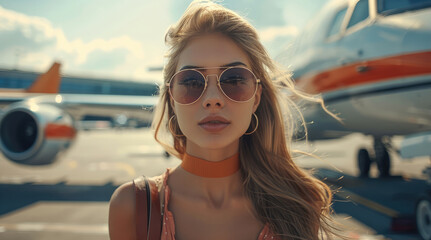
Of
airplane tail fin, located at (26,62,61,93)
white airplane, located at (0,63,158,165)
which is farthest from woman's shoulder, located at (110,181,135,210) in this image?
airplane tail fin, located at (26,62,61,93)

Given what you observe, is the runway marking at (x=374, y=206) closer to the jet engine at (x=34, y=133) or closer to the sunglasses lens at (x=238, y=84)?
the sunglasses lens at (x=238, y=84)

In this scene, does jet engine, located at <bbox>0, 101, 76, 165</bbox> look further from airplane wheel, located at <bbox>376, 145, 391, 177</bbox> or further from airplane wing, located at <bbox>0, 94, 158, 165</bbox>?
airplane wheel, located at <bbox>376, 145, 391, 177</bbox>

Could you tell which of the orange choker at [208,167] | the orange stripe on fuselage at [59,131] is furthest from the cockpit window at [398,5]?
the orange stripe on fuselage at [59,131]

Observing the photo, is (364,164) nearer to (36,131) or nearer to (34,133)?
(36,131)

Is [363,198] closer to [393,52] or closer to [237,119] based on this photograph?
[393,52]

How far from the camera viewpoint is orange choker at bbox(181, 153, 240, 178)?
144 cm

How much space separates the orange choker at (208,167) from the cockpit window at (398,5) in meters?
4.09

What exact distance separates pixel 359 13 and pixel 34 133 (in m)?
6.70

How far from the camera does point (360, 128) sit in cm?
603

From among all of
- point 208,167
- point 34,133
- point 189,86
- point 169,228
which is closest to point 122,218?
point 169,228

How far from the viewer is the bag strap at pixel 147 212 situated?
1.23 m

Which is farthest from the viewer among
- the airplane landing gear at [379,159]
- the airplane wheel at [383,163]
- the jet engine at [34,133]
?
Result: the airplane wheel at [383,163]

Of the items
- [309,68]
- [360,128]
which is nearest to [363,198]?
[360,128]

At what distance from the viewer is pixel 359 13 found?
5.36 meters
